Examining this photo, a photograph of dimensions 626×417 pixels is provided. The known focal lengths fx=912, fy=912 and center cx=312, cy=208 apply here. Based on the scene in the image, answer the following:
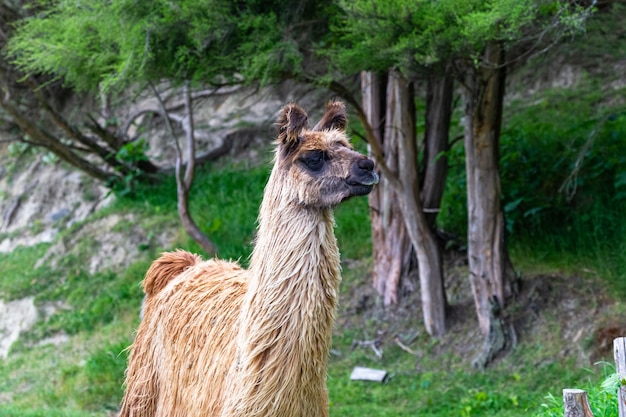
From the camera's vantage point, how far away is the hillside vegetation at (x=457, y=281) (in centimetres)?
909

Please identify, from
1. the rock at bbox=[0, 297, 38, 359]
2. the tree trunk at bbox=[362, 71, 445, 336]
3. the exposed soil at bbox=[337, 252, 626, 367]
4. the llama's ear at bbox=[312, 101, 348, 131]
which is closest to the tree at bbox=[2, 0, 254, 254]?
the tree trunk at bbox=[362, 71, 445, 336]

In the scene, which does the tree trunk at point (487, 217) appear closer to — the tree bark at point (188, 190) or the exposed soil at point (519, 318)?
the exposed soil at point (519, 318)

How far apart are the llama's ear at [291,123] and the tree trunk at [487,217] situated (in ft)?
14.9

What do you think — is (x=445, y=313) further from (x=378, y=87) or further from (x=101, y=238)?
(x=101, y=238)

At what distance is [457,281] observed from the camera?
10.8m

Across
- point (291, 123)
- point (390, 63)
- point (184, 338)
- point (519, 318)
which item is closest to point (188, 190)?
point (390, 63)

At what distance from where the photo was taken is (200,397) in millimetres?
5496

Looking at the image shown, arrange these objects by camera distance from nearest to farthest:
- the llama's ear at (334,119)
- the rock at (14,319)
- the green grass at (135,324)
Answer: the llama's ear at (334,119) → the green grass at (135,324) → the rock at (14,319)

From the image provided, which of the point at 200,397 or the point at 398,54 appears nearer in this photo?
the point at 200,397

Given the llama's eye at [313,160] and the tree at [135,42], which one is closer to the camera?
the llama's eye at [313,160]

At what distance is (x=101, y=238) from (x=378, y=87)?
6136 millimetres

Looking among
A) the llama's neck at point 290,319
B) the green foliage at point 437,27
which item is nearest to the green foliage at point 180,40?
the green foliage at point 437,27

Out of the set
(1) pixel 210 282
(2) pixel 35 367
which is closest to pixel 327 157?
(1) pixel 210 282

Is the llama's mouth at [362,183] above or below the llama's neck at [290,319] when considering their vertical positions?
above
